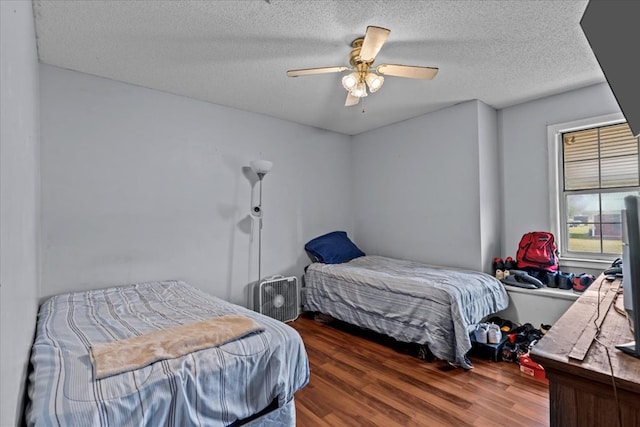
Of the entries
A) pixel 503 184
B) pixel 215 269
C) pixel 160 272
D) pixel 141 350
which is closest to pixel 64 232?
pixel 160 272

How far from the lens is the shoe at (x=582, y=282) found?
2650 mm

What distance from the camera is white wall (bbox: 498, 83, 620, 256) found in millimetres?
2895

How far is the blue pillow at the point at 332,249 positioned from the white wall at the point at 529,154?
1.80m

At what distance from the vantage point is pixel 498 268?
318 cm

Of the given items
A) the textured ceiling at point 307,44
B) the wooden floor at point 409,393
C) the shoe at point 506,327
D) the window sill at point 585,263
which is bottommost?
the wooden floor at point 409,393

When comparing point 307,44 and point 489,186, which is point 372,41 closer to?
point 307,44

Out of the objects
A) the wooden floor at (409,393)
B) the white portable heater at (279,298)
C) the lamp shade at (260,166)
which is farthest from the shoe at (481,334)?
the lamp shade at (260,166)

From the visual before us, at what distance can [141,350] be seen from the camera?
1383mm

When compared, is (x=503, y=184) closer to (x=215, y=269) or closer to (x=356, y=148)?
(x=356, y=148)

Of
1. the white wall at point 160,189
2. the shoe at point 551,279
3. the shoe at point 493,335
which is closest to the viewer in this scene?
the white wall at point 160,189

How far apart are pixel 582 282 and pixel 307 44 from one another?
3.07 m

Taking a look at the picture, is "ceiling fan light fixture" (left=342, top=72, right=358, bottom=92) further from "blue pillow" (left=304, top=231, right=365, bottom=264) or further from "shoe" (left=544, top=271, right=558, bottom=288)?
"shoe" (left=544, top=271, right=558, bottom=288)

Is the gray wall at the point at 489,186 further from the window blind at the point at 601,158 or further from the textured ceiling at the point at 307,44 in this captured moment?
the window blind at the point at 601,158

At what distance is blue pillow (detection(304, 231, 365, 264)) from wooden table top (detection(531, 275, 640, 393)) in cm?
261
